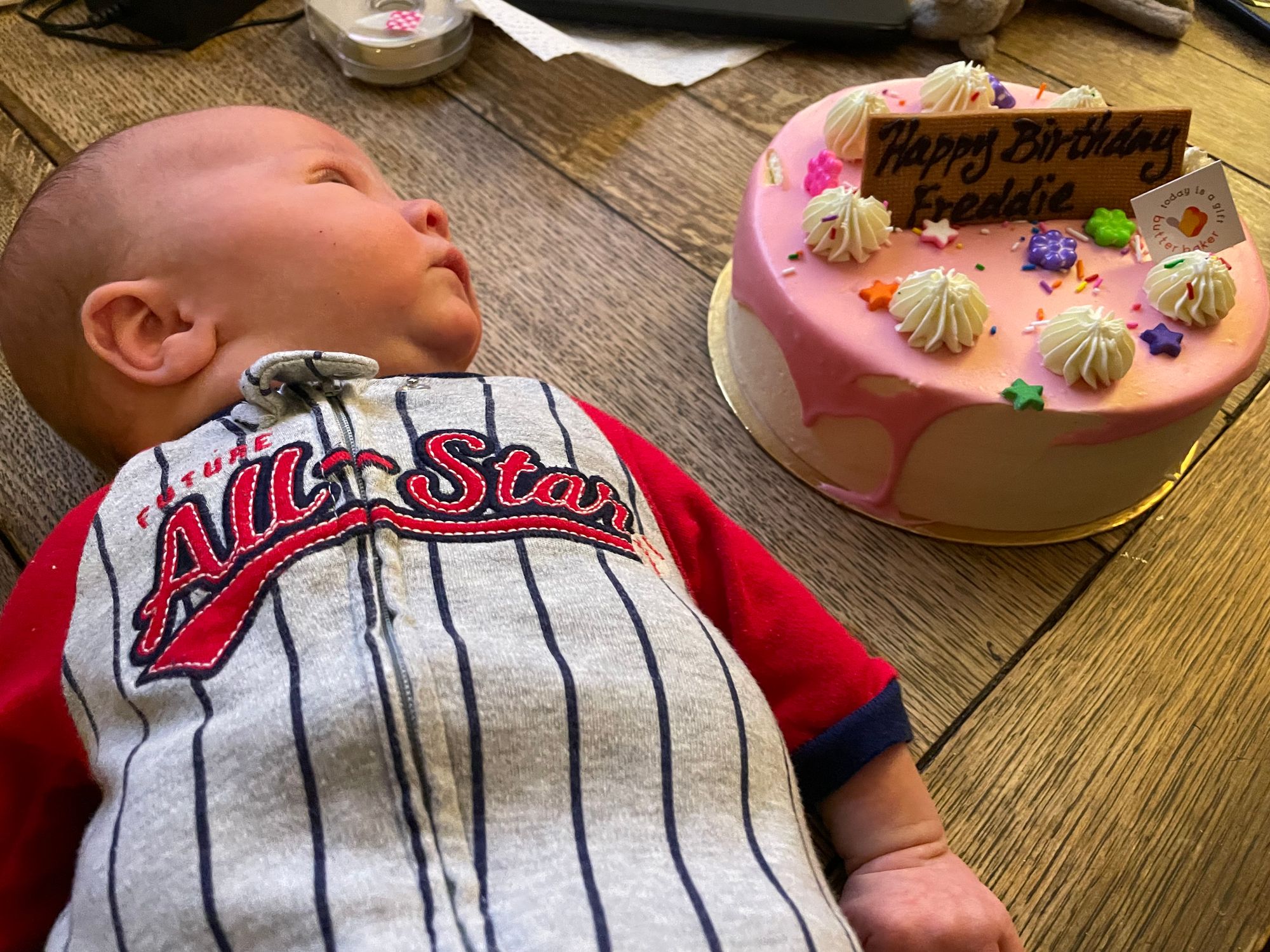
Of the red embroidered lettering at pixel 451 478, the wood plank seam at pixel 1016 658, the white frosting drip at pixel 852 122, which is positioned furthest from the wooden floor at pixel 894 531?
the red embroidered lettering at pixel 451 478

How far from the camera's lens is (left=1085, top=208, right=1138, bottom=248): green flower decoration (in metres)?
0.88

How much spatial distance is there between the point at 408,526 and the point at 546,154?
0.81 m

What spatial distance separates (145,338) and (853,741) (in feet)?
1.92

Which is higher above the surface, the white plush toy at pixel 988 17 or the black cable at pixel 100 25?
the white plush toy at pixel 988 17

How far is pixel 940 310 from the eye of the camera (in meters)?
0.78

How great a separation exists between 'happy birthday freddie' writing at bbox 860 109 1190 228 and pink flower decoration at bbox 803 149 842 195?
0.05 metres

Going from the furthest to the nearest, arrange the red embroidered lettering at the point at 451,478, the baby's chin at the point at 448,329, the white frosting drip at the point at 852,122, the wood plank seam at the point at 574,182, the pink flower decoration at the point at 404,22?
1. the pink flower decoration at the point at 404,22
2. the wood plank seam at the point at 574,182
3. the white frosting drip at the point at 852,122
4. the baby's chin at the point at 448,329
5. the red embroidered lettering at the point at 451,478

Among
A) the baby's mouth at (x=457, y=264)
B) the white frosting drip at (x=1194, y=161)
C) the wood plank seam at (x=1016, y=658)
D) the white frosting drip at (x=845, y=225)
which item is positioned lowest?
the wood plank seam at (x=1016, y=658)

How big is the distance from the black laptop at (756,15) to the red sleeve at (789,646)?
A: 90 cm

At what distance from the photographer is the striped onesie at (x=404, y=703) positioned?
490mm

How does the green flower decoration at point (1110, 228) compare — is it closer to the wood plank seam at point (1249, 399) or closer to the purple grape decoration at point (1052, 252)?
the purple grape decoration at point (1052, 252)

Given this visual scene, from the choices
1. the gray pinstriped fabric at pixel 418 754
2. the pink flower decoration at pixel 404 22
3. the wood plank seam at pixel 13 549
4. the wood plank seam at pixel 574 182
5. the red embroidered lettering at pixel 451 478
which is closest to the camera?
the gray pinstriped fabric at pixel 418 754

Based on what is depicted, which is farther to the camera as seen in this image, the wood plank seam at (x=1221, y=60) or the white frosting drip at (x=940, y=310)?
the wood plank seam at (x=1221, y=60)

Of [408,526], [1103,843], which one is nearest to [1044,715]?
[1103,843]
